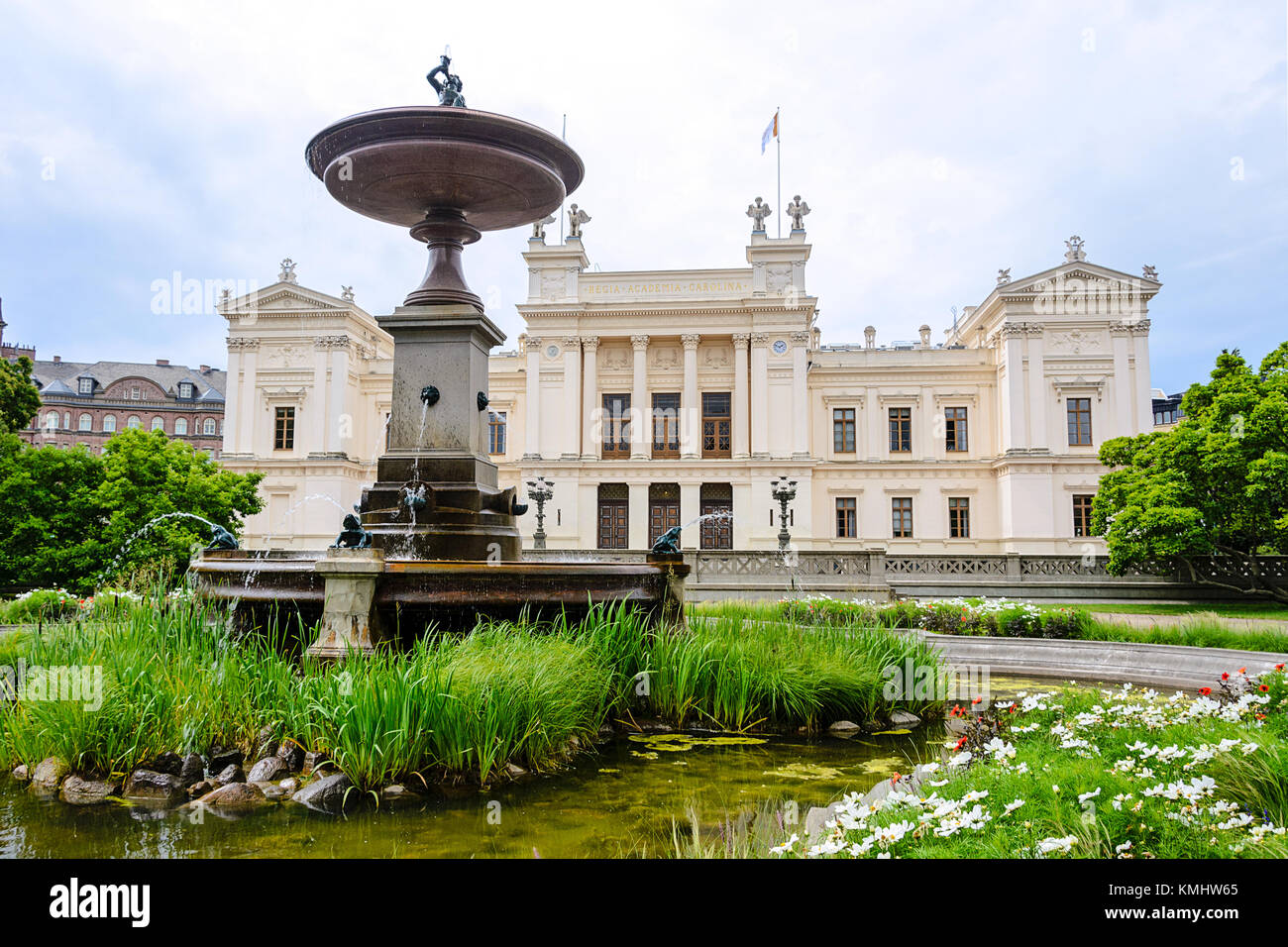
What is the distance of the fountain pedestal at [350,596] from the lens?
605cm

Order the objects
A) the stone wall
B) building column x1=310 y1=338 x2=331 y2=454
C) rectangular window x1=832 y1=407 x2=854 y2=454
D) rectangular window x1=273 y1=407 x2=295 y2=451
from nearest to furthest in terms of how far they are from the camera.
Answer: the stone wall < rectangular window x1=832 y1=407 x2=854 y2=454 < building column x1=310 y1=338 x2=331 y2=454 < rectangular window x1=273 y1=407 x2=295 y2=451

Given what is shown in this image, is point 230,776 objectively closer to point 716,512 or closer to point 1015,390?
point 716,512

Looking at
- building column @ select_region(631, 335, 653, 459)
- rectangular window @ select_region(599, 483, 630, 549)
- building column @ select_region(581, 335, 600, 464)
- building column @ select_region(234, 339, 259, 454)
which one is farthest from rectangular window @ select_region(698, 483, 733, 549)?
building column @ select_region(234, 339, 259, 454)

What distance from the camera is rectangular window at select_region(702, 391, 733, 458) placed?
136 ft

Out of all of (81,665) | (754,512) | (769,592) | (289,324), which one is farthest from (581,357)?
(81,665)

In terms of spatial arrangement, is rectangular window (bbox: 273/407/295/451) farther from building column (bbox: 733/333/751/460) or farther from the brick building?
the brick building

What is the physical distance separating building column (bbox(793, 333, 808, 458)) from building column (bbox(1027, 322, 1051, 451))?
10596 millimetres

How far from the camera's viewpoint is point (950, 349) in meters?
41.9

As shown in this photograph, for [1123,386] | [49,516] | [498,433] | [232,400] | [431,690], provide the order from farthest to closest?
[498,433] < [232,400] < [1123,386] < [49,516] < [431,690]

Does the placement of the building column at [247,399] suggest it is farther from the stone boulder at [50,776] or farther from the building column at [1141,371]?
the building column at [1141,371]

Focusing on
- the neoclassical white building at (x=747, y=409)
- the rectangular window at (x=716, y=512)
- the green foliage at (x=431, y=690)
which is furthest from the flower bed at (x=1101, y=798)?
Result: the rectangular window at (x=716, y=512)

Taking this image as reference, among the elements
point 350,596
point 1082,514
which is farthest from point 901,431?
point 350,596

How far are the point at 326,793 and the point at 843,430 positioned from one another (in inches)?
1585

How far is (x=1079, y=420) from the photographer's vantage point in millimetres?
39219
